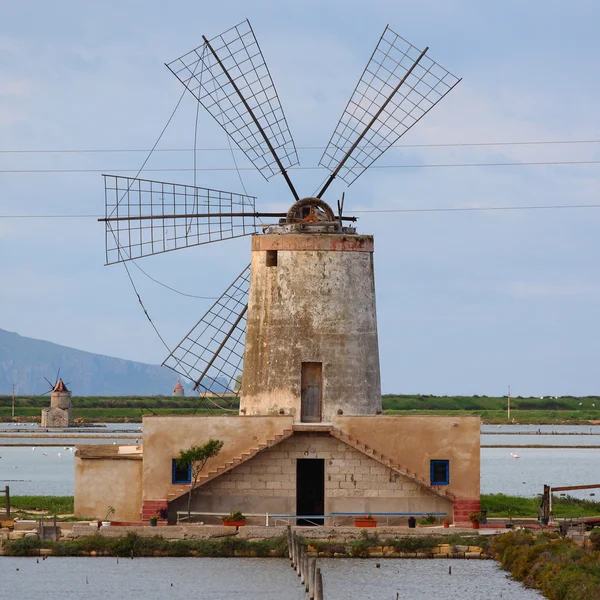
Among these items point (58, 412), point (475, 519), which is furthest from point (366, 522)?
point (58, 412)

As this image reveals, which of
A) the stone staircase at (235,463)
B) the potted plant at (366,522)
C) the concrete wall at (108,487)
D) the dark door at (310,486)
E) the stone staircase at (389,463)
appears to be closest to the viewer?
the potted plant at (366,522)

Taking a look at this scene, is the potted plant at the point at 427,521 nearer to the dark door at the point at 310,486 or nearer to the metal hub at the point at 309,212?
the dark door at the point at 310,486

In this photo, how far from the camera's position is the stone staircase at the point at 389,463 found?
3234cm

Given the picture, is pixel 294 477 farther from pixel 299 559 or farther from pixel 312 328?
pixel 299 559

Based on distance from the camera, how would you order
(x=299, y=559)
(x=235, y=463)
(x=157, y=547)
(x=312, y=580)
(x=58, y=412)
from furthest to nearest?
(x=58, y=412), (x=235, y=463), (x=157, y=547), (x=299, y=559), (x=312, y=580)

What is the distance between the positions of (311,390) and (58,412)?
89514 millimetres

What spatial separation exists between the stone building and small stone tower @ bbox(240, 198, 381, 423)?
0.02m

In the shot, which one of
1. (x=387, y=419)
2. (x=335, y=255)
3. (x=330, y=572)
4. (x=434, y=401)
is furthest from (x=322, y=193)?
(x=434, y=401)

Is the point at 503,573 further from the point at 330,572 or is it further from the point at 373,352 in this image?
the point at 373,352

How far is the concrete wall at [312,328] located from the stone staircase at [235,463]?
4.90 feet

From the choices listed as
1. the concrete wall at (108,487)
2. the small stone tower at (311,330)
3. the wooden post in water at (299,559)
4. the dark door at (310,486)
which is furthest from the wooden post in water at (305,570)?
the concrete wall at (108,487)

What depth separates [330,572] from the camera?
29172mm

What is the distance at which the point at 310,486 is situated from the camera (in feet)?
109

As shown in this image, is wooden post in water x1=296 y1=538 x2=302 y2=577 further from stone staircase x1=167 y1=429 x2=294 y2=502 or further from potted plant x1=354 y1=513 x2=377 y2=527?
stone staircase x1=167 y1=429 x2=294 y2=502
